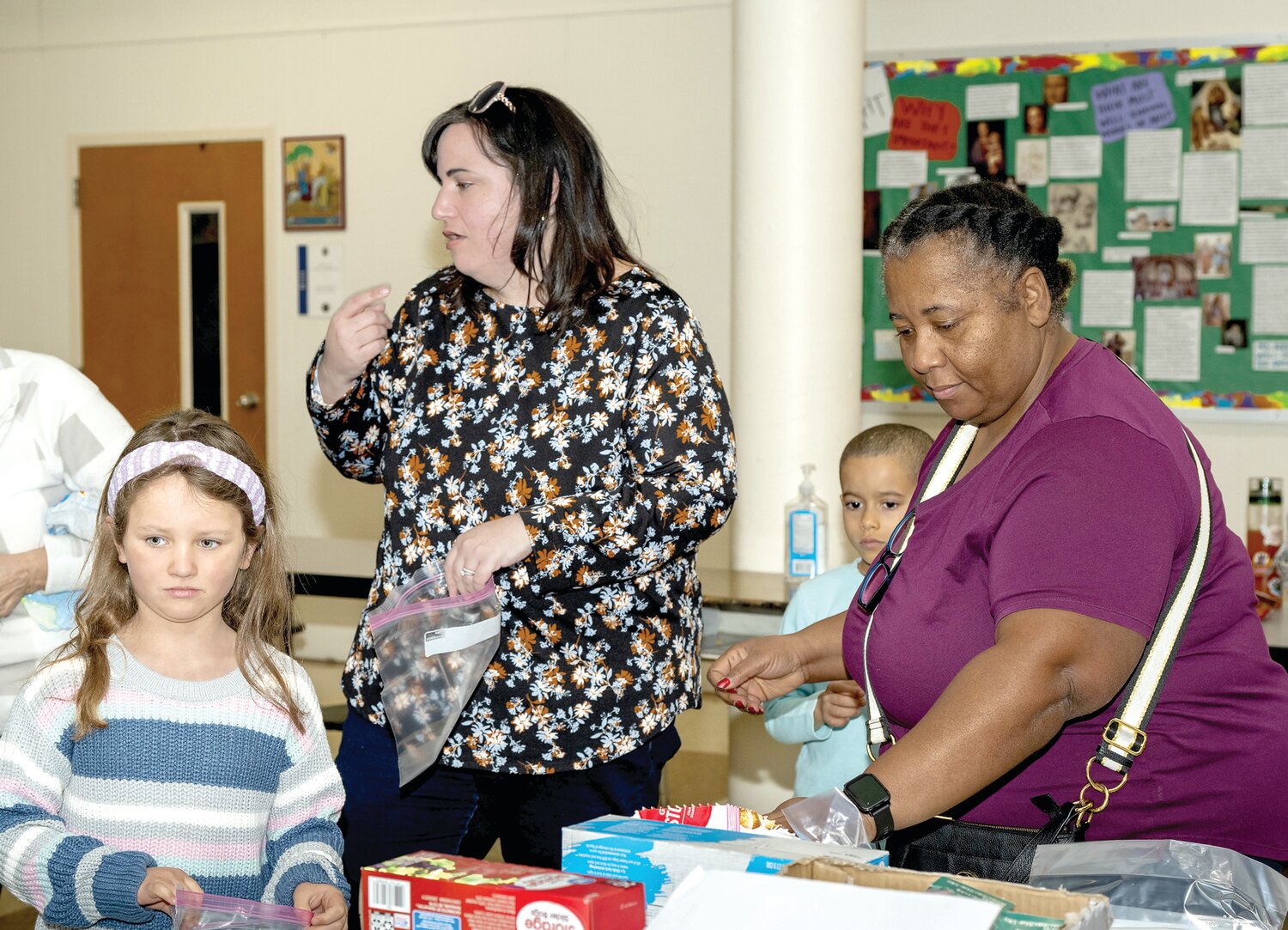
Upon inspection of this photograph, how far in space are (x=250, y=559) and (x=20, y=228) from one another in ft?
17.7

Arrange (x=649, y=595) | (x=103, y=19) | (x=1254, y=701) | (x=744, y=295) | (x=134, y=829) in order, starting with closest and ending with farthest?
(x=1254, y=701)
(x=134, y=829)
(x=649, y=595)
(x=744, y=295)
(x=103, y=19)

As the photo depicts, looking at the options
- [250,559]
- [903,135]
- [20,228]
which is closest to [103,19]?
[20,228]

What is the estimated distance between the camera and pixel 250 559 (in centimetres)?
188

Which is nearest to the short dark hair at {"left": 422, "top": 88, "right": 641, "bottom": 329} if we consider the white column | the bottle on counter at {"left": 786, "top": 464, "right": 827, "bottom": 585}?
the bottle on counter at {"left": 786, "top": 464, "right": 827, "bottom": 585}

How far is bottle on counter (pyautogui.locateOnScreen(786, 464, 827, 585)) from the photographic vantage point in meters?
3.73

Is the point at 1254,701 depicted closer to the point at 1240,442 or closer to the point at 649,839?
the point at 649,839

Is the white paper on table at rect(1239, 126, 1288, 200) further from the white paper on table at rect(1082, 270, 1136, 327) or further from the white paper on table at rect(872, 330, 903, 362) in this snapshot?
the white paper on table at rect(872, 330, 903, 362)

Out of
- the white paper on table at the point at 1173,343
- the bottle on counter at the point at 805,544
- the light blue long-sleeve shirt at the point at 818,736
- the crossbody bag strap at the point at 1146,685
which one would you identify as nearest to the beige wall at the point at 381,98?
the white paper on table at the point at 1173,343

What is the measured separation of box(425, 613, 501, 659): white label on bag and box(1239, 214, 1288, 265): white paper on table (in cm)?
404

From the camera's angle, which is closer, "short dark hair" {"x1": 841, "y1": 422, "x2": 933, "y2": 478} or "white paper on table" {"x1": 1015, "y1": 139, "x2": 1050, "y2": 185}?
"short dark hair" {"x1": 841, "y1": 422, "x2": 933, "y2": 478}

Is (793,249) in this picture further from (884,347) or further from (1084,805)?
(1084,805)

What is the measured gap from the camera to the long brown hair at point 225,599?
1.77m

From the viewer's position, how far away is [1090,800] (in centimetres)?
141

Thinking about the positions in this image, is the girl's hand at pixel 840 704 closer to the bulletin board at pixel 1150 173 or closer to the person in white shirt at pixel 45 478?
the person in white shirt at pixel 45 478
